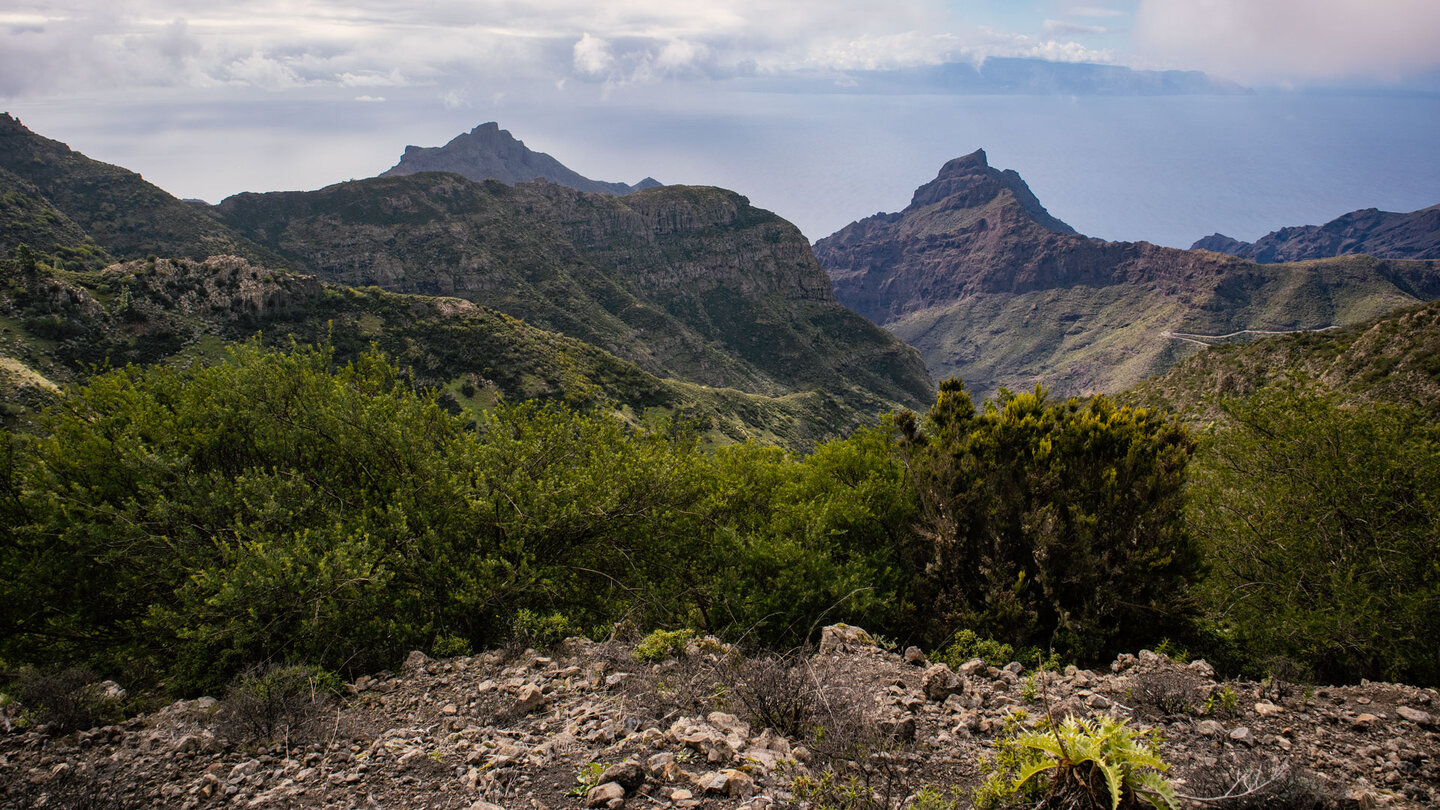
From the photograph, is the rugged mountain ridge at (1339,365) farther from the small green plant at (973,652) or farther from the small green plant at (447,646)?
the small green plant at (447,646)

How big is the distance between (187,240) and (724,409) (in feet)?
395

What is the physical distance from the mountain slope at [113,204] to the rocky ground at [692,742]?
153552 mm

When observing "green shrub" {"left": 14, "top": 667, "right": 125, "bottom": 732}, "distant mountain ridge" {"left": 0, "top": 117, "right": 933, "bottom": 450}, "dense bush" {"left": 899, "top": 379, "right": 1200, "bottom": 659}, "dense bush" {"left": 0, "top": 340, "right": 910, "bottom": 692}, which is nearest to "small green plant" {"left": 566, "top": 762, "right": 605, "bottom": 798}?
"dense bush" {"left": 0, "top": 340, "right": 910, "bottom": 692}

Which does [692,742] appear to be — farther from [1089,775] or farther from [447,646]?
[447,646]

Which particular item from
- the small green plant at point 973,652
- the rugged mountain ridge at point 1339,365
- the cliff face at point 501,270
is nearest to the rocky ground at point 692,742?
the small green plant at point 973,652

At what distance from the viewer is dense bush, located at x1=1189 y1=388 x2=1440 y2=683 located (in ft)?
39.6

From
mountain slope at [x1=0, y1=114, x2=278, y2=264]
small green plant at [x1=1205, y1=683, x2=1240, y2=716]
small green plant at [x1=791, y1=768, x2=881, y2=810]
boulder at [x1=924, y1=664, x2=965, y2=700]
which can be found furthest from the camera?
mountain slope at [x1=0, y1=114, x2=278, y2=264]

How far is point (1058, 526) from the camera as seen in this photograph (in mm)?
14922

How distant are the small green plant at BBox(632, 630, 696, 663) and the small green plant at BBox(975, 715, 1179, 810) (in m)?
6.00

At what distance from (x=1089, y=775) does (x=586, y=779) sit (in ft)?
17.3

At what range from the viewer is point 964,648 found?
1345 centimetres

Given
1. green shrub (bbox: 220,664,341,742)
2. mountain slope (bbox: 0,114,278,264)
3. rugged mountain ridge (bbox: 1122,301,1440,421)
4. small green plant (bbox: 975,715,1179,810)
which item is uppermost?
mountain slope (bbox: 0,114,278,264)

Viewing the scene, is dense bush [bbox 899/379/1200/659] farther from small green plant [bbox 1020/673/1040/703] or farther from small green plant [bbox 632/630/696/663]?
small green plant [bbox 632/630/696/663]

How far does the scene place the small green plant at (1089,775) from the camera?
207 inches
